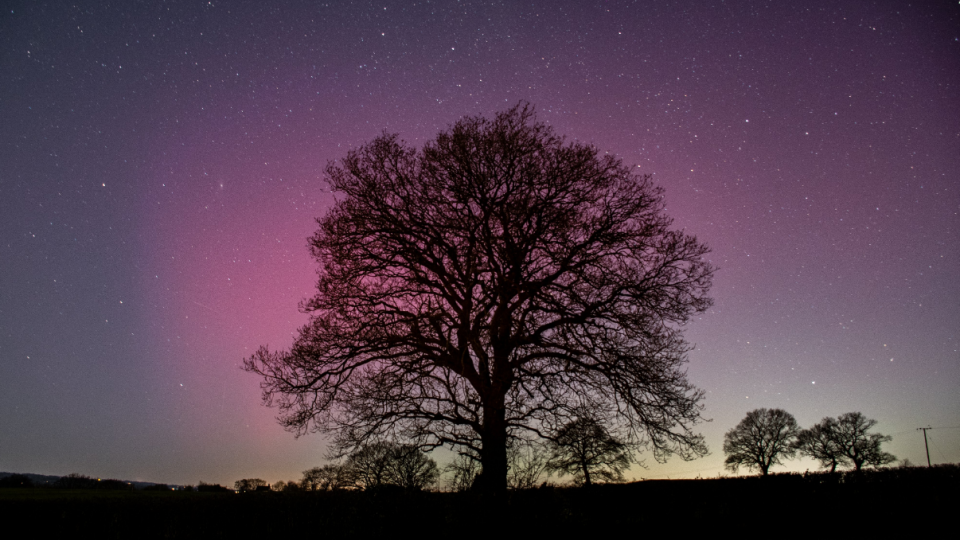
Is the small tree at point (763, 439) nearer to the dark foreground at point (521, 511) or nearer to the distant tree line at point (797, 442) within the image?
the distant tree line at point (797, 442)

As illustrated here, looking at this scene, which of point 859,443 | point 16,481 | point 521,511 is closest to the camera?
point 521,511

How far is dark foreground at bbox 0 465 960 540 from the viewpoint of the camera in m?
5.73

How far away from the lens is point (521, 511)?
6832 mm

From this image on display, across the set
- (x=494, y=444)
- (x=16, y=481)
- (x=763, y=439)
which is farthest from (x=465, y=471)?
(x=763, y=439)

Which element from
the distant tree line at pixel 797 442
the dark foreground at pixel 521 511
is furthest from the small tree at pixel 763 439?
the dark foreground at pixel 521 511

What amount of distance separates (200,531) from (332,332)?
5.02 meters

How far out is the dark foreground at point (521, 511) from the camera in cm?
573

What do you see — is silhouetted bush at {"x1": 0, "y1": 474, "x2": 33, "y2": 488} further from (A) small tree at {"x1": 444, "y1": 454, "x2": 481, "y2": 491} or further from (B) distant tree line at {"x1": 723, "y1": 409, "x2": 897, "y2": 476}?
(B) distant tree line at {"x1": 723, "y1": 409, "x2": 897, "y2": 476}

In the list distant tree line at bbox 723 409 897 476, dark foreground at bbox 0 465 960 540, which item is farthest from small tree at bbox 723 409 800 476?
dark foreground at bbox 0 465 960 540

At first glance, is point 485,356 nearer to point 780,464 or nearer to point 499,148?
point 499,148

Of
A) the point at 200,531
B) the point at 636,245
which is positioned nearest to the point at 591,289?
the point at 636,245

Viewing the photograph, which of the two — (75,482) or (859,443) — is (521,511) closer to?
(75,482)

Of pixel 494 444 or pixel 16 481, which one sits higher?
pixel 494 444

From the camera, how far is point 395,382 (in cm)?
1025
